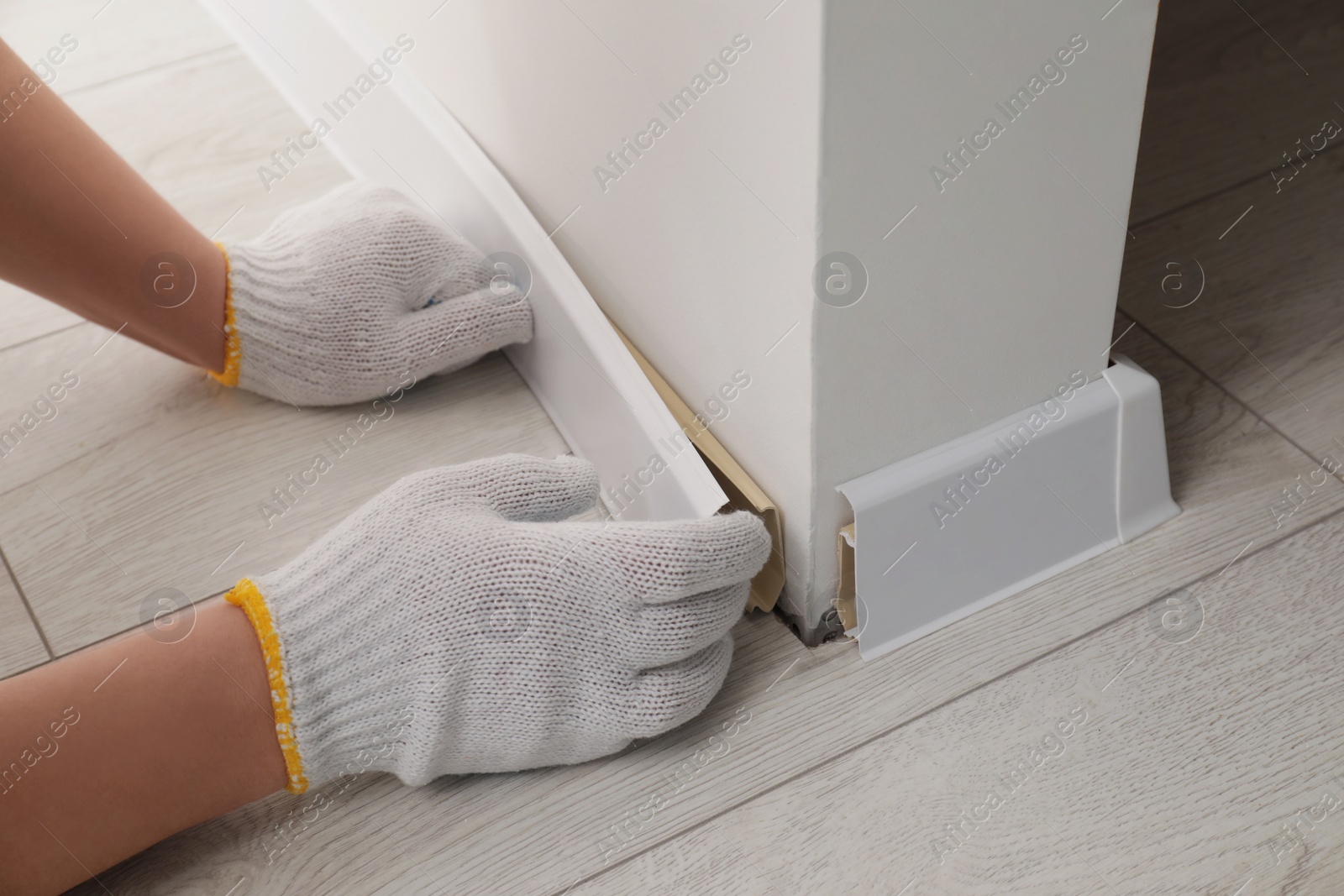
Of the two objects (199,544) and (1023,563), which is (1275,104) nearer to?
(1023,563)

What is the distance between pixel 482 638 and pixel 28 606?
362 mm

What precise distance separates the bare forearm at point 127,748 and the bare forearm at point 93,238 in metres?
0.29

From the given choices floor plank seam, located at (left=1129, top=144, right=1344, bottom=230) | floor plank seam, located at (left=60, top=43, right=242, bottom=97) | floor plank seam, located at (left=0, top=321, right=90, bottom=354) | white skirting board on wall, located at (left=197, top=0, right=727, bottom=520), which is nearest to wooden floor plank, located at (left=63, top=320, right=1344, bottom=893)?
white skirting board on wall, located at (left=197, top=0, right=727, bottom=520)

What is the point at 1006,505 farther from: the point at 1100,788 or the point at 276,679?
the point at 276,679

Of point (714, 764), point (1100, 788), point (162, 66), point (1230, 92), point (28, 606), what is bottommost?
point (1230, 92)

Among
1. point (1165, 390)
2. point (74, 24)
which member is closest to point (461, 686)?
point (1165, 390)

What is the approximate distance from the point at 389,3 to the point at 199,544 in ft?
1.62

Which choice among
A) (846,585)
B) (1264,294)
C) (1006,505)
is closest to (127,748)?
(846,585)

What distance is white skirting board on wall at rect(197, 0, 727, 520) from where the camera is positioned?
0.80 m

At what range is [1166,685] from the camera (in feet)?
2.27

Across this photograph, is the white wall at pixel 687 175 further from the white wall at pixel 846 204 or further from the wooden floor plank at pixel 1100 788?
the wooden floor plank at pixel 1100 788

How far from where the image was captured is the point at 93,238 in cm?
82

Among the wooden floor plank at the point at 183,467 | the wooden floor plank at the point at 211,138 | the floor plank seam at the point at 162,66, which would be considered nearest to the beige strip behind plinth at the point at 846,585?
the wooden floor plank at the point at 183,467

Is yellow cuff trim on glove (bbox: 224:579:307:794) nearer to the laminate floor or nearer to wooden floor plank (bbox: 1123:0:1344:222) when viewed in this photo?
the laminate floor
